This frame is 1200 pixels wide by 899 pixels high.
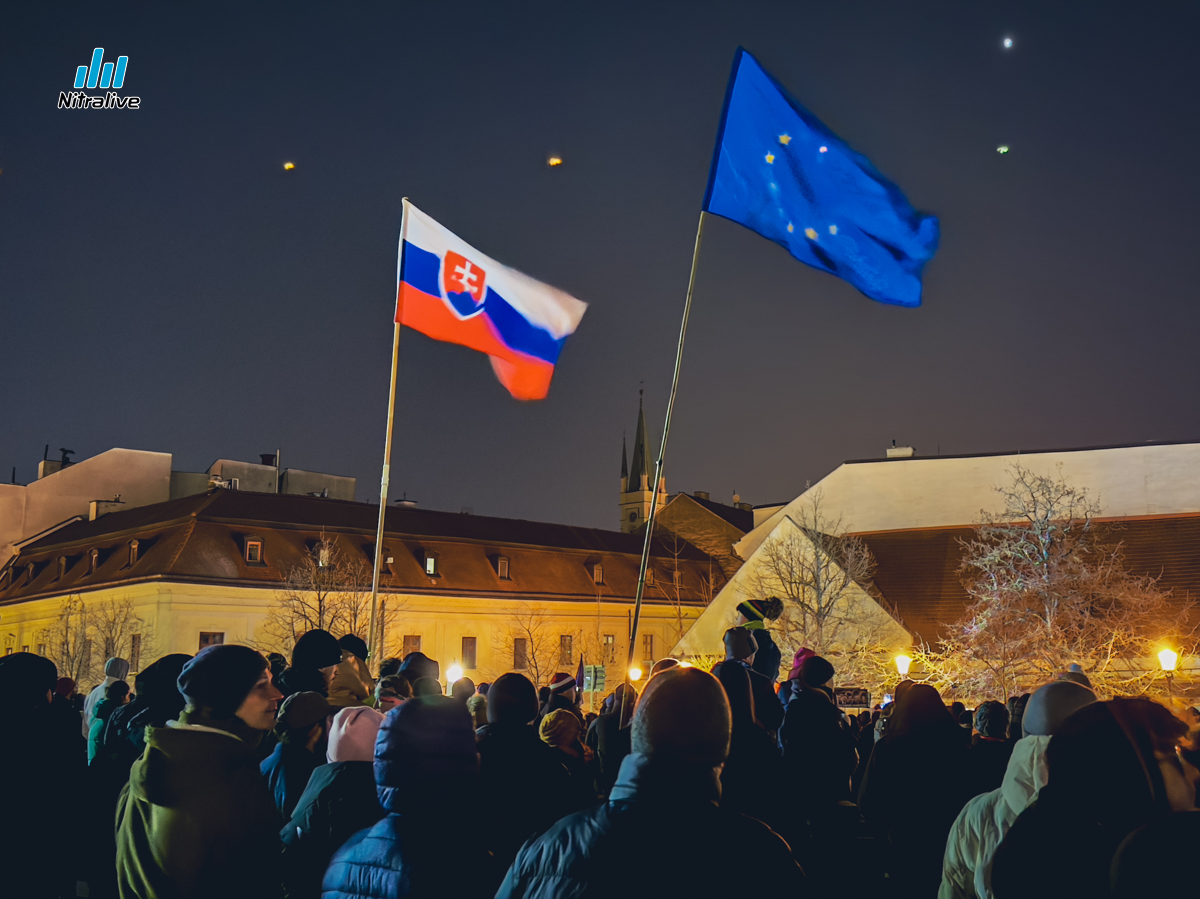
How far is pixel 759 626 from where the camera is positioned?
304 inches

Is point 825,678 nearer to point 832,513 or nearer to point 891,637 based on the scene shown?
point 891,637

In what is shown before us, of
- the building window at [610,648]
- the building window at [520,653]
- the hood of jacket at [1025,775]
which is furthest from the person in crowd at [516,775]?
the building window at [610,648]

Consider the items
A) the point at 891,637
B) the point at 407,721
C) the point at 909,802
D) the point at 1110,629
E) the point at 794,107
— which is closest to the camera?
the point at 407,721

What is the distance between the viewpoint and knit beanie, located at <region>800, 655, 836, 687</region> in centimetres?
758

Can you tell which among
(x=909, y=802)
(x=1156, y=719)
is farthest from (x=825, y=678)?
(x=1156, y=719)

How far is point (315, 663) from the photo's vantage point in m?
7.09

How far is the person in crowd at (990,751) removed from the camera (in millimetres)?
7020

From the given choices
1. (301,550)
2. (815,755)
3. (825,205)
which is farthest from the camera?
(301,550)

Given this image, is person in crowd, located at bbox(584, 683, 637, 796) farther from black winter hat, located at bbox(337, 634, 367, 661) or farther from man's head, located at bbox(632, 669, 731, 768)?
man's head, located at bbox(632, 669, 731, 768)

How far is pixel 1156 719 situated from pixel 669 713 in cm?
193

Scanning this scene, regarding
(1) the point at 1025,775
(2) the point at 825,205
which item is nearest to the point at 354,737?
(1) the point at 1025,775

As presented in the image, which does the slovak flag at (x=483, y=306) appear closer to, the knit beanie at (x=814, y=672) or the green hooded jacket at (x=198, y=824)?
the knit beanie at (x=814, y=672)

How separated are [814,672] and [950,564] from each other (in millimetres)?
40560

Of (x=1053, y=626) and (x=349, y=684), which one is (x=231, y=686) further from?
(x=1053, y=626)
